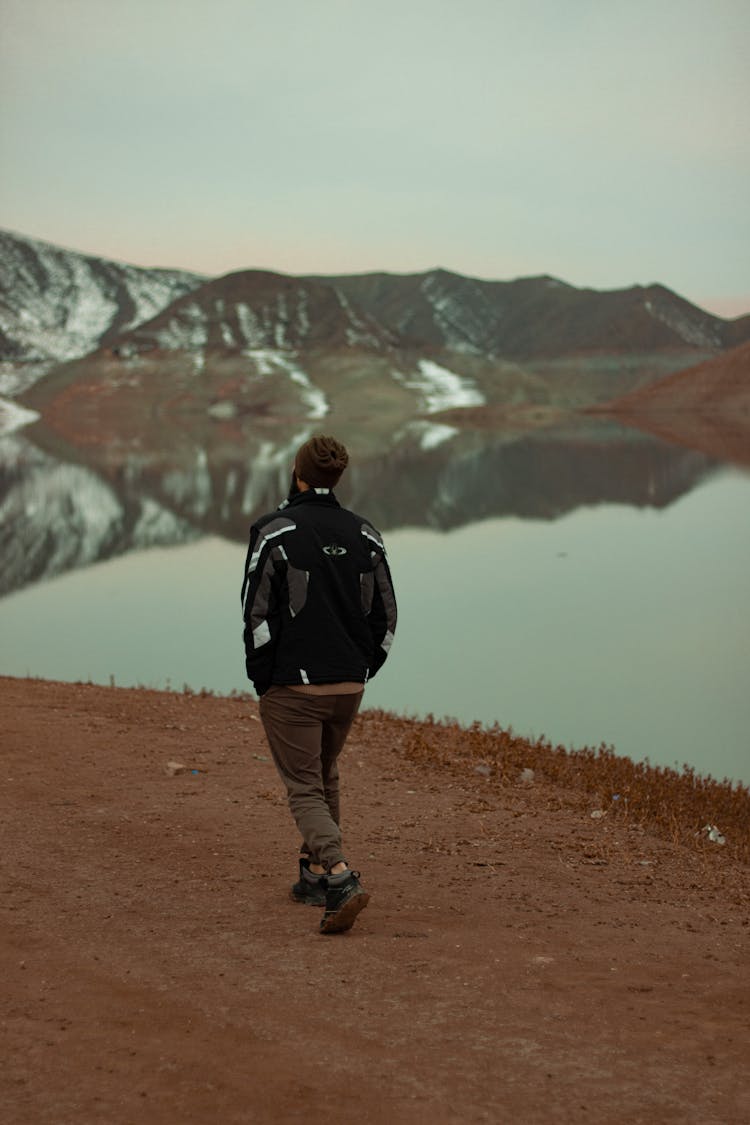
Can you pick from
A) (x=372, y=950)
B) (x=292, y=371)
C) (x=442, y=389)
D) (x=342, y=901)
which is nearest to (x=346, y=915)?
(x=342, y=901)

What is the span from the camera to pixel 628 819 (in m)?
8.58

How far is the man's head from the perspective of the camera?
5.63 metres

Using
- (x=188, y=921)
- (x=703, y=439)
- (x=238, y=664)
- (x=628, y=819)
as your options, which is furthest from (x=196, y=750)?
(x=703, y=439)

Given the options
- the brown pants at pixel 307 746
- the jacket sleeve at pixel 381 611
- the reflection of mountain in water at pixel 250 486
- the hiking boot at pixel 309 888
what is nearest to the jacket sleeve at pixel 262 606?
the brown pants at pixel 307 746

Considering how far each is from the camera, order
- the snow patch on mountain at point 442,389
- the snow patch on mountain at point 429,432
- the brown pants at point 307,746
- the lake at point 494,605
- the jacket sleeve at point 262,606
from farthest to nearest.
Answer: the snow patch on mountain at point 442,389, the snow patch on mountain at point 429,432, the lake at point 494,605, the brown pants at point 307,746, the jacket sleeve at point 262,606

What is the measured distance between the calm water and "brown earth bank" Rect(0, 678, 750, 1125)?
4.92 m

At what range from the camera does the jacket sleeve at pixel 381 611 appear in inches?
226

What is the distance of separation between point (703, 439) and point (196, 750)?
236 ft

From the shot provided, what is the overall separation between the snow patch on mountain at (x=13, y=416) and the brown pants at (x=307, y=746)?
108 metres

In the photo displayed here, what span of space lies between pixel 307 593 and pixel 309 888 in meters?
1.42

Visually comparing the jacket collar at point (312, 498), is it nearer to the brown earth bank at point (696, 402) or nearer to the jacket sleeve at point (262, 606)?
the jacket sleeve at point (262, 606)

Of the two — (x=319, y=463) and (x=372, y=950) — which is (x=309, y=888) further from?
(x=319, y=463)

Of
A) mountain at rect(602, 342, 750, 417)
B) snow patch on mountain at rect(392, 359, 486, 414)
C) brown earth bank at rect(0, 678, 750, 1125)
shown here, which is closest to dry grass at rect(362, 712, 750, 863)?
brown earth bank at rect(0, 678, 750, 1125)

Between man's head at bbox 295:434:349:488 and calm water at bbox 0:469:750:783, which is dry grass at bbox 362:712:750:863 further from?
man's head at bbox 295:434:349:488
